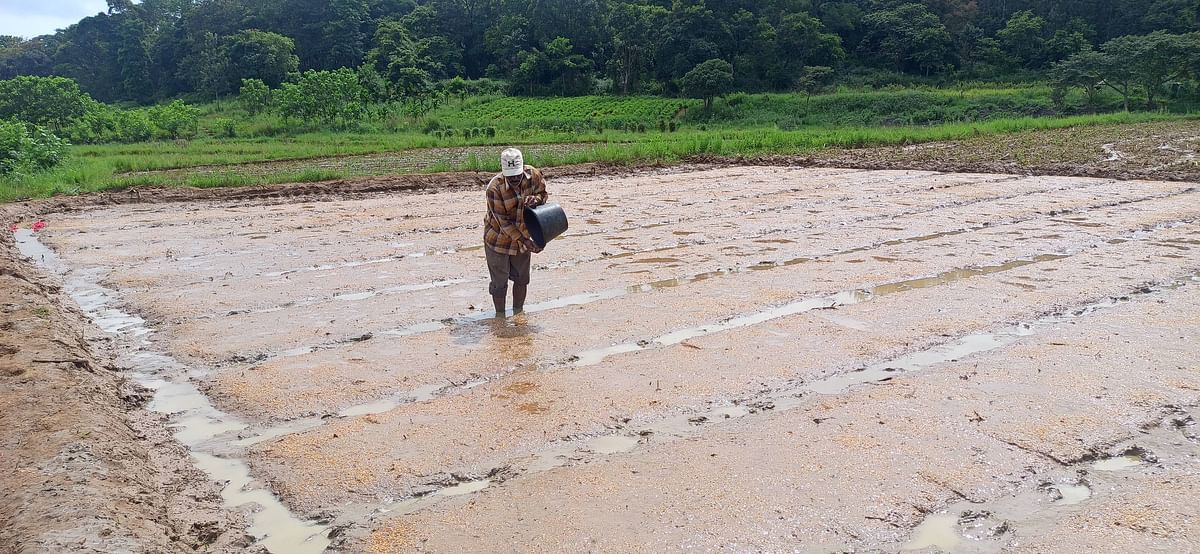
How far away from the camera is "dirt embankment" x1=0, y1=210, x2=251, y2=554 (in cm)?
340

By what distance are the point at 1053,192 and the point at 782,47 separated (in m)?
39.9

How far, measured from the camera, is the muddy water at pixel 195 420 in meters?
3.61

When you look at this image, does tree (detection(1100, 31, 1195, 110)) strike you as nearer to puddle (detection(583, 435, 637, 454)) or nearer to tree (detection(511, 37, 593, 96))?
tree (detection(511, 37, 593, 96))

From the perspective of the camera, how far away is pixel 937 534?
3482mm

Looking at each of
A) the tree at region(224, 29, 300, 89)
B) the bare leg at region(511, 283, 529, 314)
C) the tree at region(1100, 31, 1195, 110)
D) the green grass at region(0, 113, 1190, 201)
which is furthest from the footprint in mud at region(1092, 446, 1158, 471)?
the tree at region(224, 29, 300, 89)

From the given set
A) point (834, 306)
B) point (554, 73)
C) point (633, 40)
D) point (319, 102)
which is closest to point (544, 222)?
point (834, 306)

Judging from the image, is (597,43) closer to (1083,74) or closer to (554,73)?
(554,73)

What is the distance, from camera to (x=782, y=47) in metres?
51.1

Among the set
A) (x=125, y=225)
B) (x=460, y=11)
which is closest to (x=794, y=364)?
(x=125, y=225)

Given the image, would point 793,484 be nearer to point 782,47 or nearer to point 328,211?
point 328,211

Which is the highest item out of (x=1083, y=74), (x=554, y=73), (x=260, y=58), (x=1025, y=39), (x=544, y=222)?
(x=260, y=58)

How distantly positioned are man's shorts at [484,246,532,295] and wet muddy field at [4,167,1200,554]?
13.5 inches

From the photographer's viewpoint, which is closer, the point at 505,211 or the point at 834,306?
the point at 505,211

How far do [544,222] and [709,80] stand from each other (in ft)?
130
